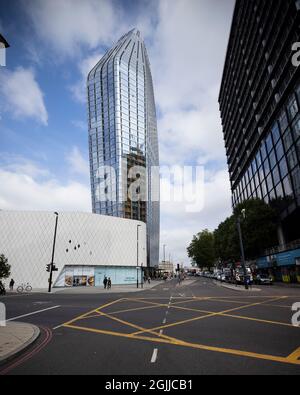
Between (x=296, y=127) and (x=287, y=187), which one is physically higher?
(x=296, y=127)

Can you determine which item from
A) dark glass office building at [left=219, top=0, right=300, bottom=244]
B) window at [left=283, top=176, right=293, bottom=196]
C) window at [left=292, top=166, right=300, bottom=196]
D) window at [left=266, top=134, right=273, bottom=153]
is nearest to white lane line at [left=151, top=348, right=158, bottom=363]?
dark glass office building at [left=219, top=0, right=300, bottom=244]

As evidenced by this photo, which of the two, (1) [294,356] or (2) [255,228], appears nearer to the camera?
(1) [294,356]

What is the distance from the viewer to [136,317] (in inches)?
527

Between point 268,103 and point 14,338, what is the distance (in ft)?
171

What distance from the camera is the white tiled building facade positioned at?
43.3m

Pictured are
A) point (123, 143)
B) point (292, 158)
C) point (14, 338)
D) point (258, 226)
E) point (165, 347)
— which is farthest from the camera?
point (123, 143)

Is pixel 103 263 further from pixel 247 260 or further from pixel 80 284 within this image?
pixel 247 260

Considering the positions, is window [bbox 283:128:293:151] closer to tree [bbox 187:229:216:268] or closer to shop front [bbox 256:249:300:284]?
shop front [bbox 256:249:300:284]

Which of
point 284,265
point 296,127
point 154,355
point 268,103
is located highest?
point 268,103

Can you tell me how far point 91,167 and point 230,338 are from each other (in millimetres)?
91044

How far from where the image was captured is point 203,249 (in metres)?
118

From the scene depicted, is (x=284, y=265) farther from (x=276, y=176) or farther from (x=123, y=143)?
(x=123, y=143)

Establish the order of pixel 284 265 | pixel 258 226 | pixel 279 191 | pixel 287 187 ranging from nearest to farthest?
pixel 287 187, pixel 284 265, pixel 279 191, pixel 258 226

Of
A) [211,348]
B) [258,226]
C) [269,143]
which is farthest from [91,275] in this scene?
[211,348]
